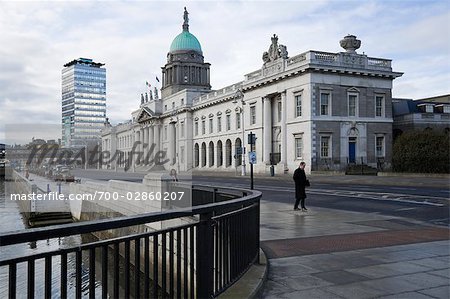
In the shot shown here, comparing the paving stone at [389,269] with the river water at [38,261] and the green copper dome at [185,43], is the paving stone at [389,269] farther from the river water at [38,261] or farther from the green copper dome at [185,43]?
the green copper dome at [185,43]

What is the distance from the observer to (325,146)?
50688 mm

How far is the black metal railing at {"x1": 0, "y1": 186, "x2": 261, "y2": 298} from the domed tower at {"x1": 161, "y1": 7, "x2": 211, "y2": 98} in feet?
310

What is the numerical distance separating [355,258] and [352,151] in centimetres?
4584

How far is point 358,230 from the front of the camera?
37.7 ft

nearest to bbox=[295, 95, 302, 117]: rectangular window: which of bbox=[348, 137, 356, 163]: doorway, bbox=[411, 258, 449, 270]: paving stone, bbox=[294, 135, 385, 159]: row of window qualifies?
bbox=[294, 135, 385, 159]: row of window

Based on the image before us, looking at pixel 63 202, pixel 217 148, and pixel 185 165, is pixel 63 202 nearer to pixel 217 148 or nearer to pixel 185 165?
pixel 217 148

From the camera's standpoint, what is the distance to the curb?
5.29 meters

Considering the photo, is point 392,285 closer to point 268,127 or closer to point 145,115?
point 268,127

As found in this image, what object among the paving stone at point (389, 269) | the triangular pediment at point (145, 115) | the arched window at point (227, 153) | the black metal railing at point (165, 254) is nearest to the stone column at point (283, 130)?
the arched window at point (227, 153)

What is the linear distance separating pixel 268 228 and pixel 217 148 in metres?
64.0

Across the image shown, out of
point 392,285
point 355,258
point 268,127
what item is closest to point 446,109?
point 268,127

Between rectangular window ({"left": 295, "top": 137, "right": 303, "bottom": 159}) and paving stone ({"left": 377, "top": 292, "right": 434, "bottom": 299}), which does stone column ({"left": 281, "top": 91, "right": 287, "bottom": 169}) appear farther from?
paving stone ({"left": 377, "top": 292, "right": 434, "bottom": 299})

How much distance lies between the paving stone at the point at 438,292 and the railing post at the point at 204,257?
2.97 meters

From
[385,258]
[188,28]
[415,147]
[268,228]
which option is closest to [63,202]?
[268,228]
